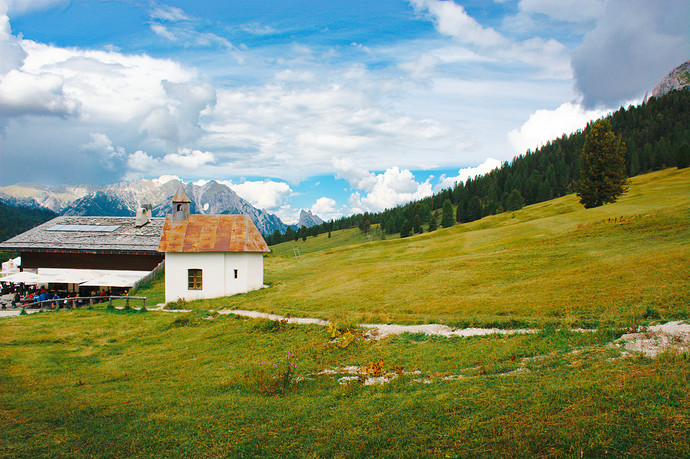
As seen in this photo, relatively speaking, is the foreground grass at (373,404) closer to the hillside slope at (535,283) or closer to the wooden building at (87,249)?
the hillside slope at (535,283)

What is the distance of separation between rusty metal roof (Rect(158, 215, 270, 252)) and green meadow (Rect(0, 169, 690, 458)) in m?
9.56

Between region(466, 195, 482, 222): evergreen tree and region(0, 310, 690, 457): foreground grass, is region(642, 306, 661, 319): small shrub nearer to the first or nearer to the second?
region(0, 310, 690, 457): foreground grass

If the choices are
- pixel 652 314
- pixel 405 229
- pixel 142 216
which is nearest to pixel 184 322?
pixel 652 314

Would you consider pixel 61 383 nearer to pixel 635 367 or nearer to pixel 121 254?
pixel 635 367

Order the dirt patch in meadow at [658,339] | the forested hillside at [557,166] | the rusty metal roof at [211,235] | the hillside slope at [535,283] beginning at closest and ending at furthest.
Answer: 1. the dirt patch in meadow at [658,339]
2. the hillside slope at [535,283]
3. the rusty metal roof at [211,235]
4. the forested hillside at [557,166]

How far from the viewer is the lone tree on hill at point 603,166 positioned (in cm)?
4975

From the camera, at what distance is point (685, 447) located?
16.6 feet

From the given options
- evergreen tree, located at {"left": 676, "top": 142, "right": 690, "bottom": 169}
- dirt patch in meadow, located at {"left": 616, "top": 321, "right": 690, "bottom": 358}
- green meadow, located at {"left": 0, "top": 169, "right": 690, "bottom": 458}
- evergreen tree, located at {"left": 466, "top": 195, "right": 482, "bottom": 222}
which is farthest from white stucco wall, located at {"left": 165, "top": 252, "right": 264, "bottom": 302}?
evergreen tree, located at {"left": 466, "top": 195, "right": 482, "bottom": 222}

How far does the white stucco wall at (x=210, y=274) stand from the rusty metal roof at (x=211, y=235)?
0.68 metres

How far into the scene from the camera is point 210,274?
33.1 m

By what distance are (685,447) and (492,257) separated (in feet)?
82.3

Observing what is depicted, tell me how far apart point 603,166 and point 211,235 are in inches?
2047

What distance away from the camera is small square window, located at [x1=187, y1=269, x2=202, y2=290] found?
1300 inches

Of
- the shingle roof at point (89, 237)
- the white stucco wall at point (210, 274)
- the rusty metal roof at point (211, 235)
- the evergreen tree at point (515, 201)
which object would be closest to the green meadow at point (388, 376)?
the white stucco wall at point (210, 274)
